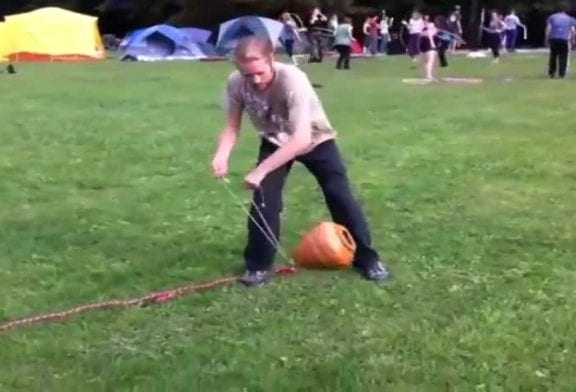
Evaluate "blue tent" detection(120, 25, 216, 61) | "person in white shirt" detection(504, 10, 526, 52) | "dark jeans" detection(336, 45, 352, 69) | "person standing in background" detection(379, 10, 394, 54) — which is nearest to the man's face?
"dark jeans" detection(336, 45, 352, 69)

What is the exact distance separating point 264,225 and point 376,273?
2.27 ft

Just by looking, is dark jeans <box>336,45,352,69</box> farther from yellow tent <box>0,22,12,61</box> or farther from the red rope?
the red rope

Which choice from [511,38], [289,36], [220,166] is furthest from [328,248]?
[511,38]

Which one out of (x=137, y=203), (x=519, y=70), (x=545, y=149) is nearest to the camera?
(x=137, y=203)

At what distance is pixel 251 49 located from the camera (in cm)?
602

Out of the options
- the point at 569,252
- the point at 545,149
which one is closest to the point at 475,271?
the point at 569,252

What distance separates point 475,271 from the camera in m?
6.76

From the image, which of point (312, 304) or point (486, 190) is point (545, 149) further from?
point (312, 304)

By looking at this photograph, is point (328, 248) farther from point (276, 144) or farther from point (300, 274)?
point (276, 144)

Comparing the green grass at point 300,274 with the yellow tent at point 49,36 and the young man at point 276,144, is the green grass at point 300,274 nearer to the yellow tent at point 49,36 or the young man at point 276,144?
the young man at point 276,144

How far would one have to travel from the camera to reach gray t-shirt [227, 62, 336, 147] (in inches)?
244

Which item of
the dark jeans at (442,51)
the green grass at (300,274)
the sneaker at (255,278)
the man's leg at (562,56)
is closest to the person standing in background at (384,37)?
the dark jeans at (442,51)

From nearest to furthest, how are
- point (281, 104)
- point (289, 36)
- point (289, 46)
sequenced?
point (281, 104) → point (289, 46) → point (289, 36)

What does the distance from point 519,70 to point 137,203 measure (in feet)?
67.3
